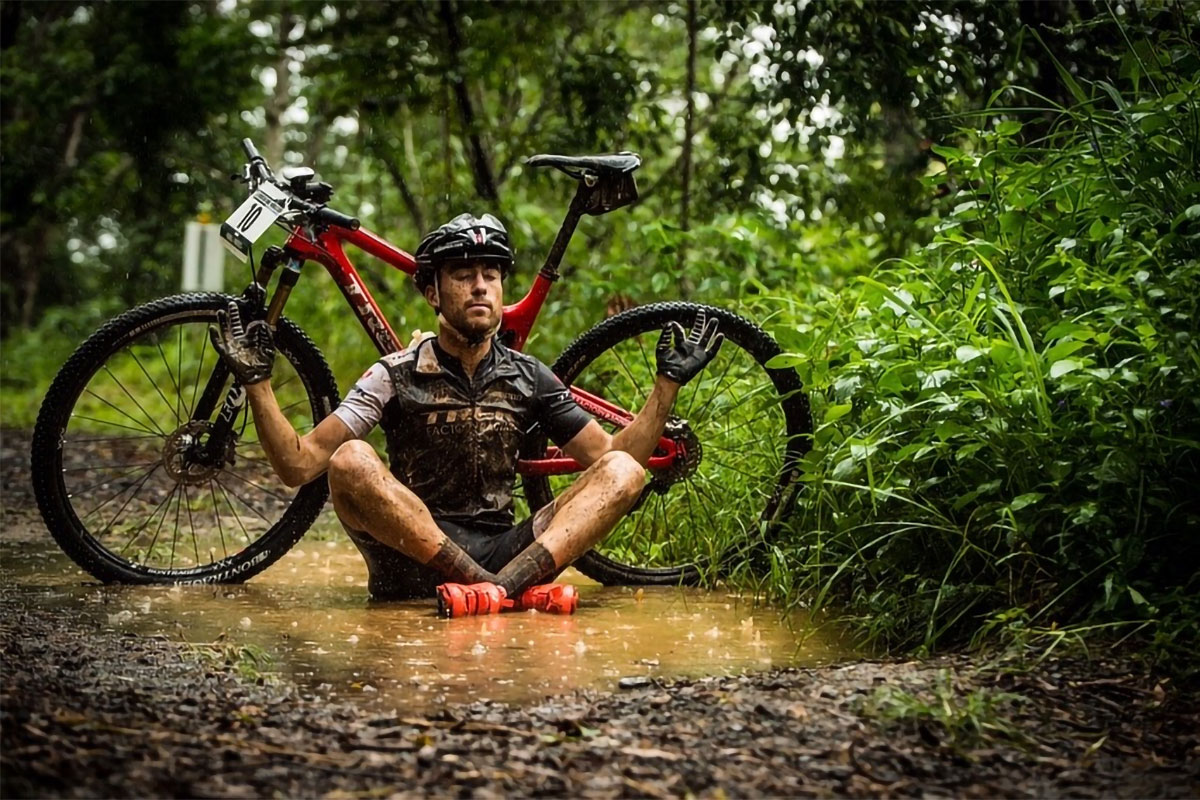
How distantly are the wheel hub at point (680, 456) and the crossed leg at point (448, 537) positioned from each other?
0.39 m

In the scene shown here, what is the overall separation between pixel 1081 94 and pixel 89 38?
9.80 meters

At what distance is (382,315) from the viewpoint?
4.78 m

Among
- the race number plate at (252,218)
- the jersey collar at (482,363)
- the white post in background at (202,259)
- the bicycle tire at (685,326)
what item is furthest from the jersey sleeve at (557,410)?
the white post in background at (202,259)

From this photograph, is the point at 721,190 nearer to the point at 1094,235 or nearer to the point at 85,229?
the point at 1094,235

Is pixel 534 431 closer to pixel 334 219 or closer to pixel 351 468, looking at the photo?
pixel 351 468

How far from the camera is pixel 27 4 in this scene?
14586mm

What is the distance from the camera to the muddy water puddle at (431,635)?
3.34 m

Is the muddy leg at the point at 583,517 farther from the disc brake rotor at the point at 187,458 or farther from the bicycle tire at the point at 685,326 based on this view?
the disc brake rotor at the point at 187,458

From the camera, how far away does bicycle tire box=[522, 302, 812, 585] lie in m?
4.88

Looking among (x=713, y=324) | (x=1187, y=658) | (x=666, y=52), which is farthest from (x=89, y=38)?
(x=1187, y=658)

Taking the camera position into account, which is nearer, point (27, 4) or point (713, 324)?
point (713, 324)

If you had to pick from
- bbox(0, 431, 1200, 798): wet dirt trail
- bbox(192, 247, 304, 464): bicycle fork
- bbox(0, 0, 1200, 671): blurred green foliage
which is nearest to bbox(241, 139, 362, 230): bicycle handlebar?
bbox(192, 247, 304, 464): bicycle fork

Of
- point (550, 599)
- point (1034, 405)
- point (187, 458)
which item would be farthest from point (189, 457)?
point (1034, 405)

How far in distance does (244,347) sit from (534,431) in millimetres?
1127
